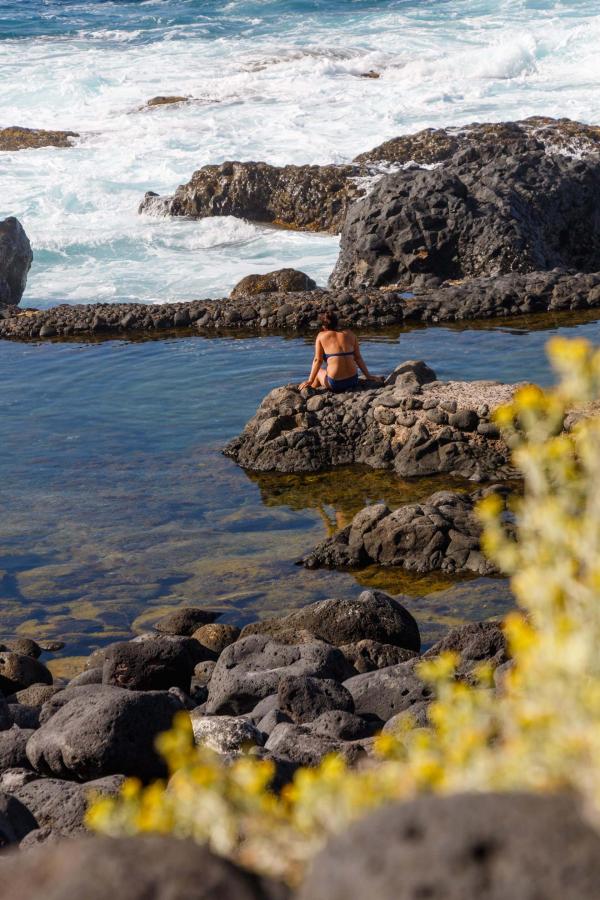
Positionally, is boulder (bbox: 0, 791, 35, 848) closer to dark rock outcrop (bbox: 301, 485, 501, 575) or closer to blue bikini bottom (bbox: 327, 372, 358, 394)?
dark rock outcrop (bbox: 301, 485, 501, 575)

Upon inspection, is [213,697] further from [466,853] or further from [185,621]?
[466,853]

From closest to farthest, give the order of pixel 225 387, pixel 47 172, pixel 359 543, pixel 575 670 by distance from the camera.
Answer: pixel 575 670 → pixel 359 543 → pixel 225 387 → pixel 47 172

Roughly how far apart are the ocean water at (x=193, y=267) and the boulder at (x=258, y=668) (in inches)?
58.2

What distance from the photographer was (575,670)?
1820mm

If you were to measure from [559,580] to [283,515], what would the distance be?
948 cm

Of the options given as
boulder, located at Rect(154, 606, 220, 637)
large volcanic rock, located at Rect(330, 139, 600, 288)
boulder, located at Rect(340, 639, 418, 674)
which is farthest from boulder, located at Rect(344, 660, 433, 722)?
large volcanic rock, located at Rect(330, 139, 600, 288)

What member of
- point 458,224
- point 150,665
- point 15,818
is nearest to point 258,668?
point 150,665

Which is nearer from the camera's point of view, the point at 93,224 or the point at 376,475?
the point at 376,475

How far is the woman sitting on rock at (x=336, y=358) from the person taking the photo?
43.6ft

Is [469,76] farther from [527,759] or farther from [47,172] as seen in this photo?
[527,759]

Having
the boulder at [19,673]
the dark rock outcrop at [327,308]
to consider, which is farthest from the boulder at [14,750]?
the dark rock outcrop at [327,308]

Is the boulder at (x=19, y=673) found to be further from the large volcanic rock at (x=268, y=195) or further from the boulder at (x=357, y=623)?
the large volcanic rock at (x=268, y=195)

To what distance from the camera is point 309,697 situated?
259 inches

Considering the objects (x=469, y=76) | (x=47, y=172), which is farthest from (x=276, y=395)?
(x=469, y=76)
